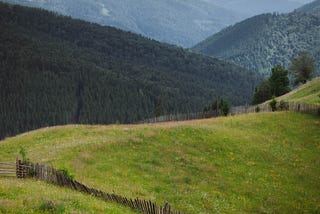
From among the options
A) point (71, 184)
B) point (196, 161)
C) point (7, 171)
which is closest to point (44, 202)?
point (71, 184)

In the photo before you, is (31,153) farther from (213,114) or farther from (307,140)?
(213,114)

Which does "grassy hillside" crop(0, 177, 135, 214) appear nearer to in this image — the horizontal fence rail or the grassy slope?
the grassy slope

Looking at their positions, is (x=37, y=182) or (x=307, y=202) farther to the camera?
(x=307, y=202)

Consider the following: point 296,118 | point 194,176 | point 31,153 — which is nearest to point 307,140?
point 296,118

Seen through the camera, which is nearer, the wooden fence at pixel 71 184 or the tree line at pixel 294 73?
the wooden fence at pixel 71 184

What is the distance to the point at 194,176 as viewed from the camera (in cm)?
3647

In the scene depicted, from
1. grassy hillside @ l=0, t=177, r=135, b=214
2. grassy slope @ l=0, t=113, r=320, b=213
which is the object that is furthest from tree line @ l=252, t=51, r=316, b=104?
→ grassy hillside @ l=0, t=177, r=135, b=214

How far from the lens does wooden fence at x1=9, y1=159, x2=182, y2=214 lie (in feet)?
67.8

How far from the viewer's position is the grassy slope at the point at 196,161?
106ft

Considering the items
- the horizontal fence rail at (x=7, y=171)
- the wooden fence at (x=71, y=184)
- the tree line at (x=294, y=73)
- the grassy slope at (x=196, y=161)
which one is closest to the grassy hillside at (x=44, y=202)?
the wooden fence at (x=71, y=184)

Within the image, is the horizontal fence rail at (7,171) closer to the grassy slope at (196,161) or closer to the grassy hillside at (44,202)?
the grassy slope at (196,161)

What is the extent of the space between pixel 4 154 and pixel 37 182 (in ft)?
57.5

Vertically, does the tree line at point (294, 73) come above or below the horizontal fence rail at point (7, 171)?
above

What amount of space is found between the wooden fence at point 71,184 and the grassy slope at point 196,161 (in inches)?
105
